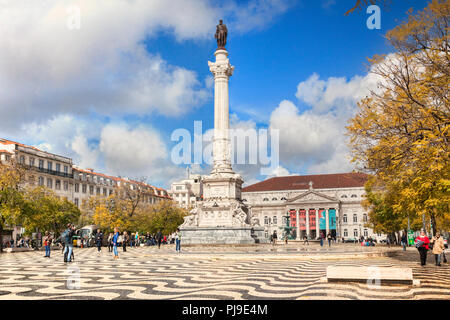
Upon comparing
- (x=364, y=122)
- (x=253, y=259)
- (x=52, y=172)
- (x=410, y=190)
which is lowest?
(x=253, y=259)

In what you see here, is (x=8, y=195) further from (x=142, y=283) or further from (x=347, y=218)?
(x=347, y=218)

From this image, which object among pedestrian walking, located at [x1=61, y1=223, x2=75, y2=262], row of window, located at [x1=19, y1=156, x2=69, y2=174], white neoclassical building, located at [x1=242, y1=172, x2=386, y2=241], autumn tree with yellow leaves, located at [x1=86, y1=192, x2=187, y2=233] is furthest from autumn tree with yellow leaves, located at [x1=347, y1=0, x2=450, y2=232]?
white neoclassical building, located at [x1=242, y1=172, x2=386, y2=241]

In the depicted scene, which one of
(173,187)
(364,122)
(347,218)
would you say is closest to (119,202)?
(364,122)

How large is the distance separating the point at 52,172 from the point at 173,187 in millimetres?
70690

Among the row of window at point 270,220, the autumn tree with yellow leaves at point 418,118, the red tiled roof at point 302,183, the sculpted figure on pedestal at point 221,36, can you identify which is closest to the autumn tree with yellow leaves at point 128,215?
the sculpted figure on pedestal at point 221,36

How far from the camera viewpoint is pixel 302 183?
115188 millimetres

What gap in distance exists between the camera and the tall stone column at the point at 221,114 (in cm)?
3769

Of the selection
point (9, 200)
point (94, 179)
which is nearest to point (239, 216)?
point (9, 200)

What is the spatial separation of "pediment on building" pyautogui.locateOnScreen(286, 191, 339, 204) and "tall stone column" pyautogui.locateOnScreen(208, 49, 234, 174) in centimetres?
7347

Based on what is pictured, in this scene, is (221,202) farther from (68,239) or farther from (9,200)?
(68,239)

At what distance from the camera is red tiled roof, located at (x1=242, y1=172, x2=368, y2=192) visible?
11119 cm

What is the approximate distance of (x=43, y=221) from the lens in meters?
41.7

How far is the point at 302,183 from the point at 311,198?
7.73 m
